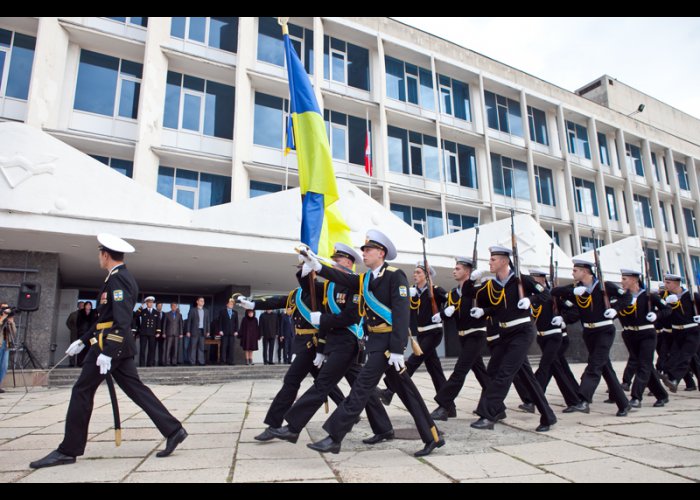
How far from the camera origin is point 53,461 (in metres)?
3.68

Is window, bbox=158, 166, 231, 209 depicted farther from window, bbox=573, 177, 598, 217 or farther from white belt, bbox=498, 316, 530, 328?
window, bbox=573, 177, 598, 217

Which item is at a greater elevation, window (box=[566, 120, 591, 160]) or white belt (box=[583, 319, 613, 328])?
window (box=[566, 120, 591, 160])

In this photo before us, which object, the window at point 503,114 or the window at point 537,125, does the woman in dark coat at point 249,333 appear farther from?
the window at point 537,125

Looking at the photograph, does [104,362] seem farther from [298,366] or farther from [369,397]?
[369,397]

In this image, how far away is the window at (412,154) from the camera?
2114 centimetres

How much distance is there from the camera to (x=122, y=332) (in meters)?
3.97

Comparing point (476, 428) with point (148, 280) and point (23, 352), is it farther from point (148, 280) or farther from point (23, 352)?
point (148, 280)

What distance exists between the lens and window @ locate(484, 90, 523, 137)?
964 inches

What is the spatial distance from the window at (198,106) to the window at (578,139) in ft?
63.1

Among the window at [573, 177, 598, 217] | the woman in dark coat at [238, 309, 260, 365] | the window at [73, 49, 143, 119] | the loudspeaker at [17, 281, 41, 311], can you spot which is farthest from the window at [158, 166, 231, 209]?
the window at [573, 177, 598, 217]

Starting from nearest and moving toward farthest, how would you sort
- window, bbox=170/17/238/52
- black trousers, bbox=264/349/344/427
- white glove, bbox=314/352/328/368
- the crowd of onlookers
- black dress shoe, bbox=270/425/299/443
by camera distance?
black dress shoe, bbox=270/425/299/443, black trousers, bbox=264/349/344/427, white glove, bbox=314/352/328/368, the crowd of onlookers, window, bbox=170/17/238/52

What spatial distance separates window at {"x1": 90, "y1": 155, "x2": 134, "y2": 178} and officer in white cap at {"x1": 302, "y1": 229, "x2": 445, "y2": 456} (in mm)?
13917

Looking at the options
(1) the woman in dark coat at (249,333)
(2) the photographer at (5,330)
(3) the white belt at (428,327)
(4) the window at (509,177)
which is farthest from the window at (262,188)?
(3) the white belt at (428,327)

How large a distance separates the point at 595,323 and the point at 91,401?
5.98m
